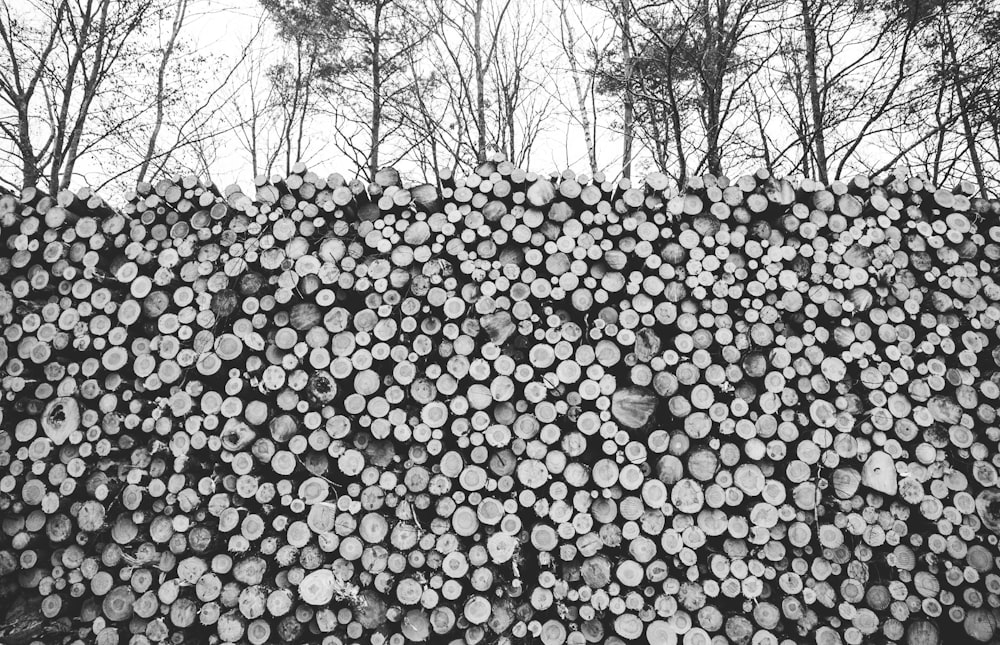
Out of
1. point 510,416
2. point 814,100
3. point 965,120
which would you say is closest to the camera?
point 510,416

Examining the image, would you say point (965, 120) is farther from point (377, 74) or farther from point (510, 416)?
point (377, 74)

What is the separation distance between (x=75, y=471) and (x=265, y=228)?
1.43 meters

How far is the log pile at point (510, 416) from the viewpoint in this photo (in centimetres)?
223

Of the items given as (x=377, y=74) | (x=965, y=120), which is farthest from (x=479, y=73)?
(x=965, y=120)

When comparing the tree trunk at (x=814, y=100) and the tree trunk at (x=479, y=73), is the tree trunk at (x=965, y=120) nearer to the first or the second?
the tree trunk at (x=814, y=100)

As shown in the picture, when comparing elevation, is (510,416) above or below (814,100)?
below

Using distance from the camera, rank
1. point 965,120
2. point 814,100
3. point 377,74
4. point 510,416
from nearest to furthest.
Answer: point 510,416, point 965,120, point 814,100, point 377,74

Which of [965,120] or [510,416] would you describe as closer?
[510,416]

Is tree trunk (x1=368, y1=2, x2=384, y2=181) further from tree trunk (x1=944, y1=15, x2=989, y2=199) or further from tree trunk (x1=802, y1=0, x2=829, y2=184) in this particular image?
tree trunk (x1=944, y1=15, x2=989, y2=199)

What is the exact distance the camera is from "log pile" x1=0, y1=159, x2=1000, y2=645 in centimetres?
223

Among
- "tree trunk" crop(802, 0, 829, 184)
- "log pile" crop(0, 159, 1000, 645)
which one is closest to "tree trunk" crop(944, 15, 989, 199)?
"tree trunk" crop(802, 0, 829, 184)

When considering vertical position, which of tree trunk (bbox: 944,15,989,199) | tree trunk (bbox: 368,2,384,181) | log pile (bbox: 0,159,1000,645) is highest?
tree trunk (bbox: 368,2,384,181)

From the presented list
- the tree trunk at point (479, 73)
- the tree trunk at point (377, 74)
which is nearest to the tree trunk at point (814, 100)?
the tree trunk at point (479, 73)

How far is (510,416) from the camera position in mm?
2365
